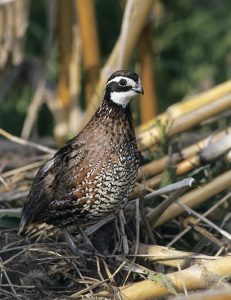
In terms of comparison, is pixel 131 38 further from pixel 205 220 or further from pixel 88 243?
pixel 88 243

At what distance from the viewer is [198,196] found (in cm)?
470

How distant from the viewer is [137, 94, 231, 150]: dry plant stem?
17.0 feet

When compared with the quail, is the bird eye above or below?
above

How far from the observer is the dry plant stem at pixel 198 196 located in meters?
4.68

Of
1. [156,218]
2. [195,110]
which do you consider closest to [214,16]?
[195,110]

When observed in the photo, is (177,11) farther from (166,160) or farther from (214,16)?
(166,160)

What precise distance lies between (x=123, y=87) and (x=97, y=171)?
17.4 inches

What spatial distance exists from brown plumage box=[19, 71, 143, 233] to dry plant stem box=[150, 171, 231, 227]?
464mm

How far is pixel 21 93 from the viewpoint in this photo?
28.0 ft

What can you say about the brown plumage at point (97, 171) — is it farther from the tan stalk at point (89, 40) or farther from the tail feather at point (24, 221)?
the tan stalk at point (89, 40)

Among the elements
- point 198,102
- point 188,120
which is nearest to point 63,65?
point 198,102

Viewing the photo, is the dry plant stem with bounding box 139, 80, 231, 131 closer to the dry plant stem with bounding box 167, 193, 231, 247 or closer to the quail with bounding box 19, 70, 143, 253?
the dry plant stem with bounding box 167, 193, 231, 247

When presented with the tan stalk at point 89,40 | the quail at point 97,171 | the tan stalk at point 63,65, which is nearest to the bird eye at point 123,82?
the quail at point 97,171

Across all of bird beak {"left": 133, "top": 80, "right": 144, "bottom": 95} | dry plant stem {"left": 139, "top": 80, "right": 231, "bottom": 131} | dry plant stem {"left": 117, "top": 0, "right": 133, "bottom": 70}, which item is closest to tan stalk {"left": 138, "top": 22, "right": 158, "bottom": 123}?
dry plant stem {"left": 117, "top": 0, "right": 133, "bottom": 70}
